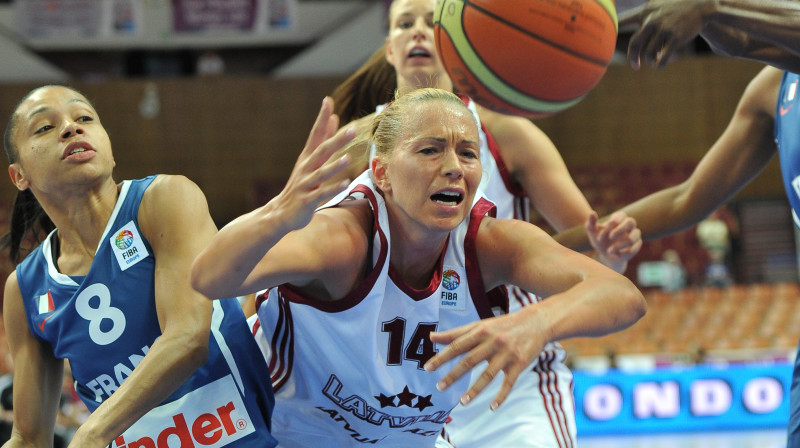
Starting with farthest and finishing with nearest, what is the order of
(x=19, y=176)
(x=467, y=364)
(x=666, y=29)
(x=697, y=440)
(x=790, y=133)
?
1. (x=697, y=440)
2. (x=19, y=176)
3. (x=790, y=133)
4. (x=666, y=29)
5. (x=467, y=364)

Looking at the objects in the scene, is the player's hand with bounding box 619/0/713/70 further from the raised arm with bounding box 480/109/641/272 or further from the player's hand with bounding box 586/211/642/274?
the raised arm with bounding box 480/109/641/272

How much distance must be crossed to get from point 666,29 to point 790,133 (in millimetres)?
796

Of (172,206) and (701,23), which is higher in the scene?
(701,23)

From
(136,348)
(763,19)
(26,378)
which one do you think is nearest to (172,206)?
(136,348)

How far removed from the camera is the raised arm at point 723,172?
10.5 ft

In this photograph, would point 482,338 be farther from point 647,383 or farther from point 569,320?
point 647,383

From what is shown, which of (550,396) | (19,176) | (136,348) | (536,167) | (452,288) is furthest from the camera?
(536,167)

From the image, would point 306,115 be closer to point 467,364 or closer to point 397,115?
point 397,115

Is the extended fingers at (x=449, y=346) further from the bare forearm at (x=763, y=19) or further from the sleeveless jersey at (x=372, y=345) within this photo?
the bare forearm at (x=763, y=19)

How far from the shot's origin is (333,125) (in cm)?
215

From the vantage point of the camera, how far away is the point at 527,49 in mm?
2770

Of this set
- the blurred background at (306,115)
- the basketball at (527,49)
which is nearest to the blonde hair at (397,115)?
the basketball at (527,49)

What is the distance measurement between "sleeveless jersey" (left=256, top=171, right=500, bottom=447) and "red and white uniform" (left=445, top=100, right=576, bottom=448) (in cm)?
42

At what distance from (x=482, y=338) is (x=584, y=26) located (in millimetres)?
1281
